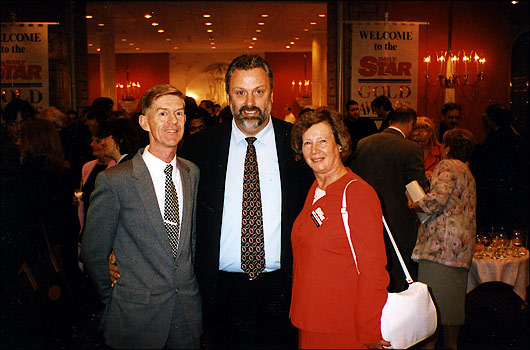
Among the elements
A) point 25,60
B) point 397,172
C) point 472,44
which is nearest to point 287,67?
point 472,44

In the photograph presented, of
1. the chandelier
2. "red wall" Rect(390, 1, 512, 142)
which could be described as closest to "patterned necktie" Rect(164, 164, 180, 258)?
"red wall" Rect(390, 1, 512, 142)

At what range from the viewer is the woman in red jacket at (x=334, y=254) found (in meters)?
1.54

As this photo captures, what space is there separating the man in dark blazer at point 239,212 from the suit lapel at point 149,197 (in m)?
0.33

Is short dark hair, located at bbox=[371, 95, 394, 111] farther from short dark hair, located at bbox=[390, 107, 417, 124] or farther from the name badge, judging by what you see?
the name badge

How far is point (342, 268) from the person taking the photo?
62.3 inches

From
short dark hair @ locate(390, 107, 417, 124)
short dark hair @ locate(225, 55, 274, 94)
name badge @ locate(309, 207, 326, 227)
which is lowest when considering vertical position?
name badge @ locate(309, 207, 326, 227)

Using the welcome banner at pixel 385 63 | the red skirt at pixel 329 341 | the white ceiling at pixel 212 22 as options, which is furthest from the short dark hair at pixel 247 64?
the welcome banner at pixel 385 63

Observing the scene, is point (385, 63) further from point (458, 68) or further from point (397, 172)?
point (397, 172)

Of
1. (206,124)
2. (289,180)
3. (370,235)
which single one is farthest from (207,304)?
(206,124)

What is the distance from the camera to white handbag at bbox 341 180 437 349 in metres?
1.56

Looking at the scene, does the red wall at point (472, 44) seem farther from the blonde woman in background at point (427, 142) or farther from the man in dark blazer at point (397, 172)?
the man in dark blazer at point (397, 172)

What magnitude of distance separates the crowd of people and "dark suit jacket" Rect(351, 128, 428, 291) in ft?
1.45

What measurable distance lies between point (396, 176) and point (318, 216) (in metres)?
2.02

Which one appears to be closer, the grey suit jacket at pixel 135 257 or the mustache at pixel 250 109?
the grey suit jacket at pixel 135 257
